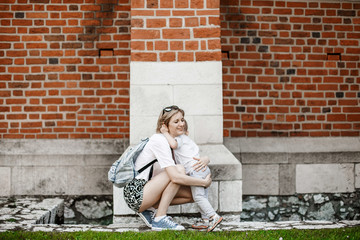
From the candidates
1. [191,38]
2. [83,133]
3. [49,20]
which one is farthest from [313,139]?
[49,20]

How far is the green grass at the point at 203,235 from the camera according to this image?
305 centimetres

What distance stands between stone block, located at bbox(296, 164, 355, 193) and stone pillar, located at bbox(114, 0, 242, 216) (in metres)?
1.34

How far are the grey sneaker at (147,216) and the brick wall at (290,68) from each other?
175 cm

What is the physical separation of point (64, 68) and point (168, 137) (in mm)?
2190

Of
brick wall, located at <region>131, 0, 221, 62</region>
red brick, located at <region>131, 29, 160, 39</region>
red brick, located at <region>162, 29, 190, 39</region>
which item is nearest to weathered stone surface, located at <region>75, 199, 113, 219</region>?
brick wall, located at <region>131, 0, 221, 62</region>

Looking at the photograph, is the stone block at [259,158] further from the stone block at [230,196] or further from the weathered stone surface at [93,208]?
the weathered stone surface at [93,208]

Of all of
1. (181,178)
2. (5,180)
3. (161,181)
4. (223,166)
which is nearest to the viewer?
(181,178)

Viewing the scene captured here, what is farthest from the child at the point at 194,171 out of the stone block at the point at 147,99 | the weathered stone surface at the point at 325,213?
the weathered stone surface at the point at 325,213

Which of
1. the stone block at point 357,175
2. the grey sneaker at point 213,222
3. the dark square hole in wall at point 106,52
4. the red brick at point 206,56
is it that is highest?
the dark square hole in wall at point 106,52

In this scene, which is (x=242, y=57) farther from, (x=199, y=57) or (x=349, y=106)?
(x=349, y=106)

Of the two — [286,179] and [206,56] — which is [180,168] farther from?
[286,179]

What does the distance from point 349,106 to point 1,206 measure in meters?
4.68

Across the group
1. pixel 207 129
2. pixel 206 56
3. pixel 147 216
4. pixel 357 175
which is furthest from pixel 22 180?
pixel 357 175

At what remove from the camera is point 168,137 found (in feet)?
11.2
